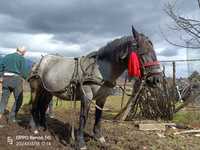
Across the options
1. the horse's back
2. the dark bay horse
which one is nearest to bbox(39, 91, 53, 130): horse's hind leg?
the dark bay horse

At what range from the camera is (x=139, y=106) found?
36.7 feet

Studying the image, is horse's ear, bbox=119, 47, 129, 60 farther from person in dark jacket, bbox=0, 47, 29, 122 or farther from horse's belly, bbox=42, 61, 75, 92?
person in dark jacket, bbox=0, 47, 29, 122

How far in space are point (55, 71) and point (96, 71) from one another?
3.73ft

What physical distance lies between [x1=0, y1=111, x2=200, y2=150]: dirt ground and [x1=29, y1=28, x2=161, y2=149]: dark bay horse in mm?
433

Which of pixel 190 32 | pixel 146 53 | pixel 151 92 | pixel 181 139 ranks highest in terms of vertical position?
pixel 190 32

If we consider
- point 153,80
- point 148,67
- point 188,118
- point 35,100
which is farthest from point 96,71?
point 188,118

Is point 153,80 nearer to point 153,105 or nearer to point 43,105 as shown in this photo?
point 43,105

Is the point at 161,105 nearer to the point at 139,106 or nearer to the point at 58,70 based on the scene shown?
the point at 139,106

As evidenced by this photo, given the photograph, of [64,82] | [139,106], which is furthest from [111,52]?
[139,106]

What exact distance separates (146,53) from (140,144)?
6.56ft

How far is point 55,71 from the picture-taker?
7.97 m

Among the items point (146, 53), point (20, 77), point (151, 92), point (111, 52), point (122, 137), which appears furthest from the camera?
point (151, 92)

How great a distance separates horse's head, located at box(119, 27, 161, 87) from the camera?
6543 millimetres

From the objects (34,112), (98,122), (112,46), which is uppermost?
(112,46)
